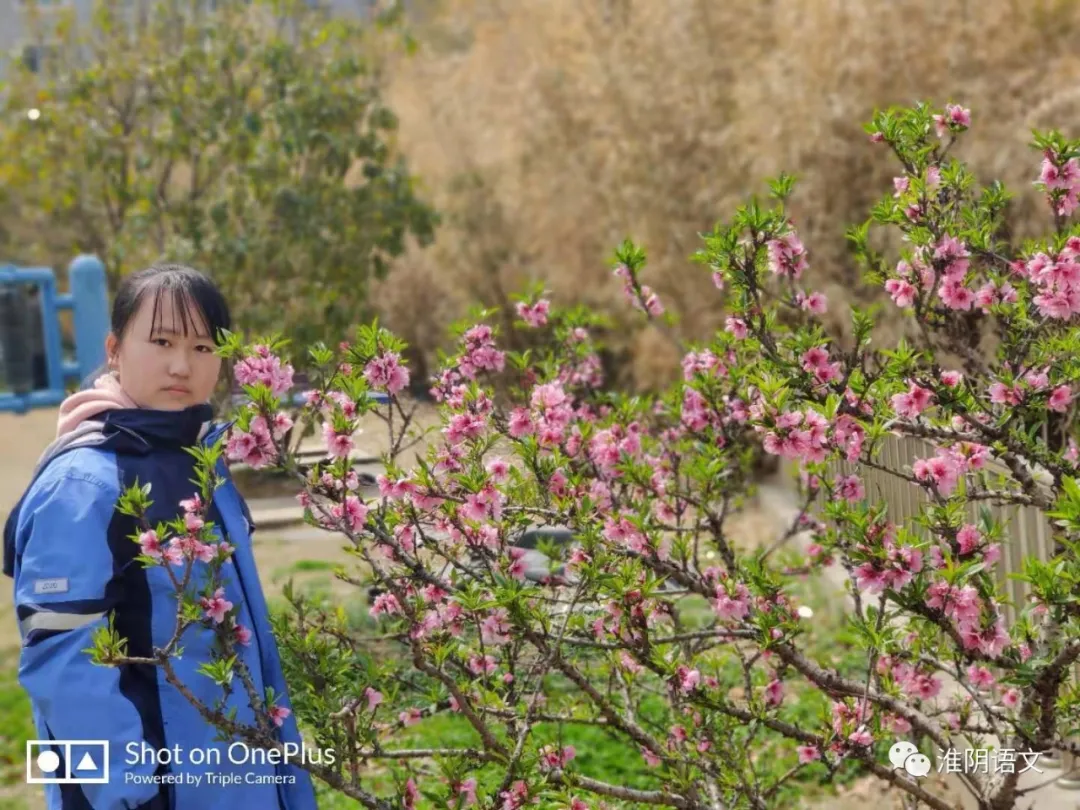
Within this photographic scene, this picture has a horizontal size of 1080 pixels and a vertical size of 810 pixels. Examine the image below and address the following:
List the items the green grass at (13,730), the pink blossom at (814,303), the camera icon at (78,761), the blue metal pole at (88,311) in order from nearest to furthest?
the camera icon at (78,761)
the pink blossom at (814,303)
the green grass at (13,730)
the blue metal pole at (88,311)

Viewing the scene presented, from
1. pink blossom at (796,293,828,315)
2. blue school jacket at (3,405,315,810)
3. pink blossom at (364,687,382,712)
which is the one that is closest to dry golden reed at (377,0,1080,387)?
pink blossom at (796,293,828,315)

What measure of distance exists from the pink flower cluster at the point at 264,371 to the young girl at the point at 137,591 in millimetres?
143

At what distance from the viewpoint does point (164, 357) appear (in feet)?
6.91

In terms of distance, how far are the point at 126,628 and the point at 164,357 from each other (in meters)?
0.45

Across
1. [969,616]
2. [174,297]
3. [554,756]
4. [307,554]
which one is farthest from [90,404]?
[307,554]

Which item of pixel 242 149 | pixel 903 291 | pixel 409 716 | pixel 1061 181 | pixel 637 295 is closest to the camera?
pixel 1061 181

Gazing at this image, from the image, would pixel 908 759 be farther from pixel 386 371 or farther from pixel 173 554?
pixel 173 554

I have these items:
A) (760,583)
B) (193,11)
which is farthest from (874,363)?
(193,11)

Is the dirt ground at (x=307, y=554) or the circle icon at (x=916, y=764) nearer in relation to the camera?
the circle icon at (x=916, y=764)

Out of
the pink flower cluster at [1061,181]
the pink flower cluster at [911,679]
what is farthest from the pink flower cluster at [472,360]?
the pink flower cluster at [1061,181]

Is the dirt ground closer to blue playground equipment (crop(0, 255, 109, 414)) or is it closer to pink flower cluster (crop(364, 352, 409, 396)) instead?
pink flower cluster (crop(364, 352, 409, 396))

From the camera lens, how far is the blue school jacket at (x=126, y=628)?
1.85m

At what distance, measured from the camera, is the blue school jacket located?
72.9 inches

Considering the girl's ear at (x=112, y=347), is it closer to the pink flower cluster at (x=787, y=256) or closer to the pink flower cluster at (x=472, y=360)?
the pink flower cluster at (x=472, y=360)
